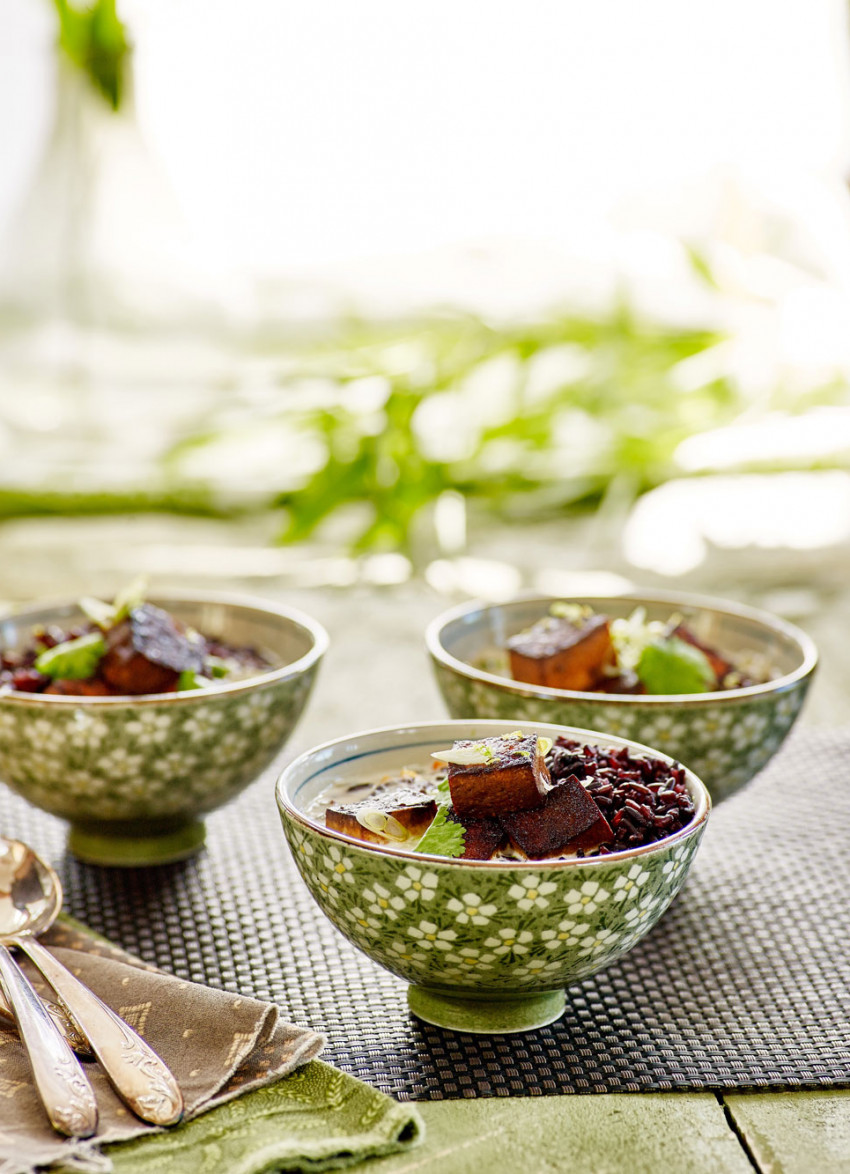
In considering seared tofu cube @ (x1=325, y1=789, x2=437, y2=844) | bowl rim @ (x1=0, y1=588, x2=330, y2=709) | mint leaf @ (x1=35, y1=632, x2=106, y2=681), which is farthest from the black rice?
mint leaf @ (x1=35, y1=632, x2=106, y2=681)

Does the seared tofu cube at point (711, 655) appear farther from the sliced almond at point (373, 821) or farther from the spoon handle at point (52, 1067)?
the spoon handle at point (52, 1067)

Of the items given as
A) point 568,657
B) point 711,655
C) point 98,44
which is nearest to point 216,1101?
point 568,657

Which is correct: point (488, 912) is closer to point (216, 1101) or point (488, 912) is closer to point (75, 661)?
point (216, 1101)

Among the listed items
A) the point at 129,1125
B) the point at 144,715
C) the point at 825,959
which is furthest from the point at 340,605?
the point at 129,1125

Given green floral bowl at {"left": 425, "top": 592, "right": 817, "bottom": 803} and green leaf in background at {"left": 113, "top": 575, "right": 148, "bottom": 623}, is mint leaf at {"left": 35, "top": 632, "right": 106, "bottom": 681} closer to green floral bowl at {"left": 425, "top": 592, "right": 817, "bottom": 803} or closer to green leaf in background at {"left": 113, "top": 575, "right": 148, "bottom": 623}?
green leaf in background at {"left": 113, "top": 575, "right": 148, "bottom": 623}

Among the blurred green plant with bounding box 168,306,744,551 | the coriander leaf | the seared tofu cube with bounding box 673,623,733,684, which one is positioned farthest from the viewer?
the blurred green plant with bounding box 168,306,744,551

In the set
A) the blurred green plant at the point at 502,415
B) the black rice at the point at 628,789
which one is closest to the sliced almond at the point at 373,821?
the black rice at the point at 628,789

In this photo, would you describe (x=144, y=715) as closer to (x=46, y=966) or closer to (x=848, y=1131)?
(x=46, y=966)
